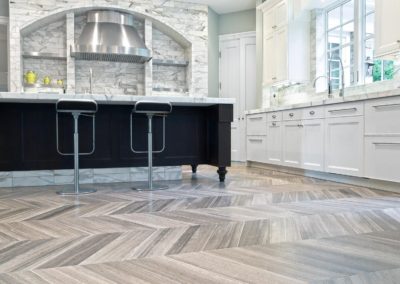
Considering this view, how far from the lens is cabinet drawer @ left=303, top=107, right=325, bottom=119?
13.7 feet

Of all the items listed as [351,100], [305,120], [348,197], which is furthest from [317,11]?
[348,197]

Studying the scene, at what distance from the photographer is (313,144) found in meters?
4.38

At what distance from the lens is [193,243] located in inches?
70.1

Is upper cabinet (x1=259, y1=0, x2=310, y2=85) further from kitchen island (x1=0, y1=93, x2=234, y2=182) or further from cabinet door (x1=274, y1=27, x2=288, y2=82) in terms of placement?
A: kitchen island (x1=0, y1=93, x2=234, y2=182)

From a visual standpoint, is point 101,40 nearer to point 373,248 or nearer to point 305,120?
point 305,120

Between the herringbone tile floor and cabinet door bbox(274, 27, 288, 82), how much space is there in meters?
2.82

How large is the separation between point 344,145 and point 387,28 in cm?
117

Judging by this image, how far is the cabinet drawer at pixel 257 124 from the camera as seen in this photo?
555 centimetres

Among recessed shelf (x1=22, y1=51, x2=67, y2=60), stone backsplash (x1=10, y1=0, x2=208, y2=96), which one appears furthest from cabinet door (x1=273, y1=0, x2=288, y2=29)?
recessed shelf (x1=22, y1=51, x2=67, y2=60)

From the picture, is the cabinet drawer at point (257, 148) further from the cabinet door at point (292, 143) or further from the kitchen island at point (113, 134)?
the kitchen island at point (113, 134)

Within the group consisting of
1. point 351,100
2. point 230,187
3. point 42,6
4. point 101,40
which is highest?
point 42,6

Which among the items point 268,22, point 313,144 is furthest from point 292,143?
point 268,22

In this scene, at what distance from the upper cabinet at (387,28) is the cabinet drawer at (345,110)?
561 mm

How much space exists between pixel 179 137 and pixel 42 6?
12.2ft
